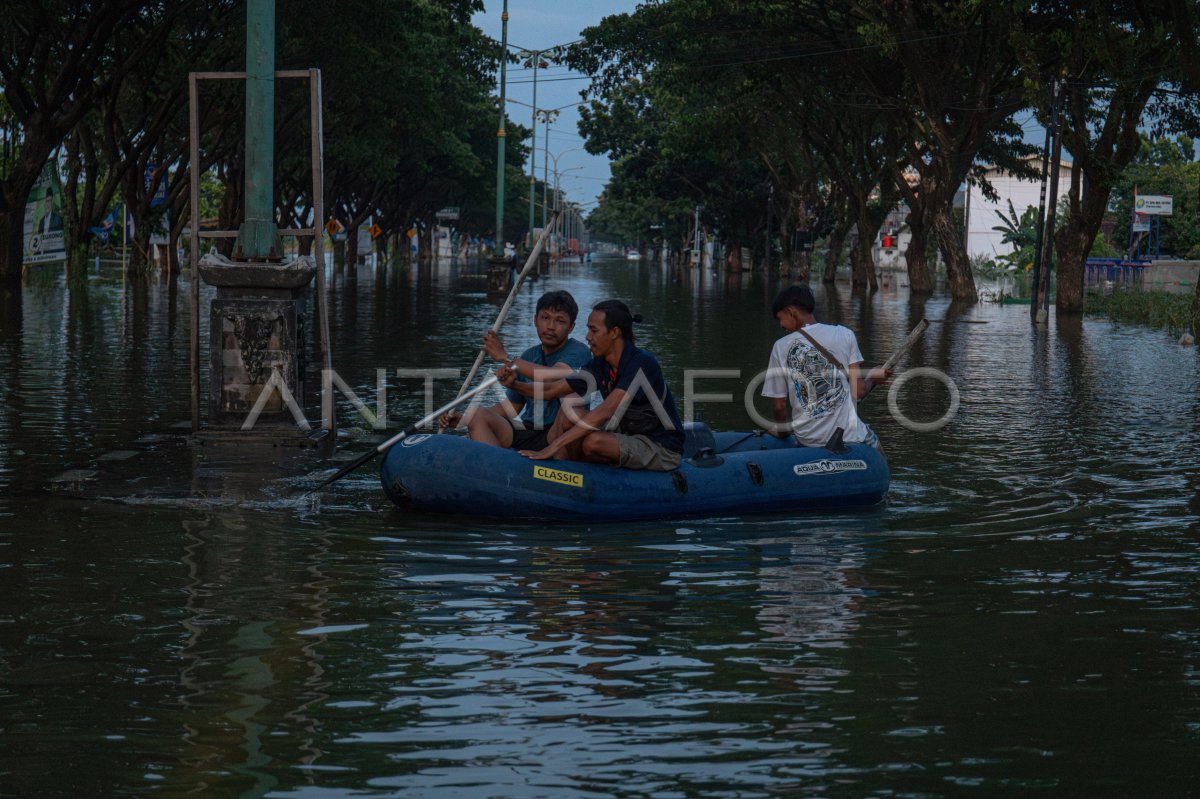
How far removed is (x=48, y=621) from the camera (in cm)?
659

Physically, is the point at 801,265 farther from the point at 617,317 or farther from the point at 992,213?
the point at 617,317

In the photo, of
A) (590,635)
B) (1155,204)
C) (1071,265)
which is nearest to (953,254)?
(1071,265)

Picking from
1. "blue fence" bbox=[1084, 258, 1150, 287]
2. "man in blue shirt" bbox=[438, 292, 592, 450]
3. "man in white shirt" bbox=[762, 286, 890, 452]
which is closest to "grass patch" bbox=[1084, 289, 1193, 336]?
"blue fence" bbox=[1084, 258, 1150, 287]

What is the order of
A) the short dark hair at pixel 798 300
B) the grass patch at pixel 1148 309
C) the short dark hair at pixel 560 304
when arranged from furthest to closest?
1. the grass patch at pixel 1148 309
2. the short dark hair at pixel 798 300
3. the short dark hair at pixel 560 304

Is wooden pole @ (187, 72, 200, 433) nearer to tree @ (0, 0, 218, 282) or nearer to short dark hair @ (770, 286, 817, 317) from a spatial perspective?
short dark hair @ (770, 286, 817, 317)

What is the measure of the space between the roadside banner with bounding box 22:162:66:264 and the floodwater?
69.2 ft

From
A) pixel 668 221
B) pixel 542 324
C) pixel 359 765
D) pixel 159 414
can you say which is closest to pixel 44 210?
pixel 159 414

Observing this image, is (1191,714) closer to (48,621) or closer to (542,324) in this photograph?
(48,621)

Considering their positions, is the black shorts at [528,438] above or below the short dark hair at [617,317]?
below

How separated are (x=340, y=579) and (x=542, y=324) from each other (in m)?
2.69

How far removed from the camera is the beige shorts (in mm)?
9406

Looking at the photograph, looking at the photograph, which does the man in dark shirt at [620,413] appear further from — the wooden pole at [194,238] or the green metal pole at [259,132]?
the green metal pole at [259,132]

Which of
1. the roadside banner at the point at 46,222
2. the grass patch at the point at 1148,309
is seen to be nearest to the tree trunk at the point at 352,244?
the roadside banner at the point at 46,222

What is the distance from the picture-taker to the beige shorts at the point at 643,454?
9406mm
